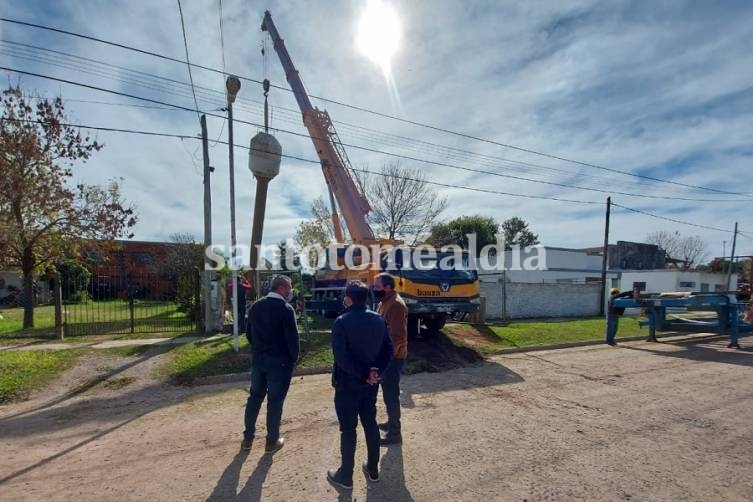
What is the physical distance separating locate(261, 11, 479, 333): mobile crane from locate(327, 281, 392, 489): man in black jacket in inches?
235

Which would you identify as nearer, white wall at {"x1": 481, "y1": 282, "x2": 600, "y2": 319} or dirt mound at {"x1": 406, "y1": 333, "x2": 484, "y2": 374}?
dirt mound at {"x1": 406, "y1": 333, "x2": 484, "y2": 374}

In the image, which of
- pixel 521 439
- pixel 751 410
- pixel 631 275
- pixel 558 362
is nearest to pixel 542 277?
pixel 631 275

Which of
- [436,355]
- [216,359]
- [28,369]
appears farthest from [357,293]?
[28,369]

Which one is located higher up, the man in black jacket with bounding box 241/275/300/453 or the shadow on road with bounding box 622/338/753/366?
the man in black jacket with bounding box 241/275/300/453

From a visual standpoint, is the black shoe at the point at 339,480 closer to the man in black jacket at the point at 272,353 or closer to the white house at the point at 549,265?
the man in black jacket at the point at 272,353

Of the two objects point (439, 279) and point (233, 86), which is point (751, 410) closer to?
point (439, 279)

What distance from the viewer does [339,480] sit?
145 inches

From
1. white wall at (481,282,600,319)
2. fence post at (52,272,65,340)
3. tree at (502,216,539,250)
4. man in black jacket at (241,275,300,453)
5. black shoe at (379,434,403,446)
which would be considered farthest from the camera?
tree at (502,216,539,250)

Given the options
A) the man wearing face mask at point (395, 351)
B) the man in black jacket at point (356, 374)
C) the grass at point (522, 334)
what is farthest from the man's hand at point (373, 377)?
the grass at point (522, 334)

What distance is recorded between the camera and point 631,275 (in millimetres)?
36594

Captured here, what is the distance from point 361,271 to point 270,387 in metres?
7.38

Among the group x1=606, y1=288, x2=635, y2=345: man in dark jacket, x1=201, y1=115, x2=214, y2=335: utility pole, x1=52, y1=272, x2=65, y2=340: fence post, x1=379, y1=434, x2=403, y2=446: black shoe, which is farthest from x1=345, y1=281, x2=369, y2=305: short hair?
x1=606, y1=288, x2=635, y2=345: man in dark jacket

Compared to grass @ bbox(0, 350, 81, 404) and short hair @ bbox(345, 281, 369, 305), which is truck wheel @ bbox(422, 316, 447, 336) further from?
grass @ bbox(0, 350, 81, 404)

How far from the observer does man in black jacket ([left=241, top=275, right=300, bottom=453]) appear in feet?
14.3
